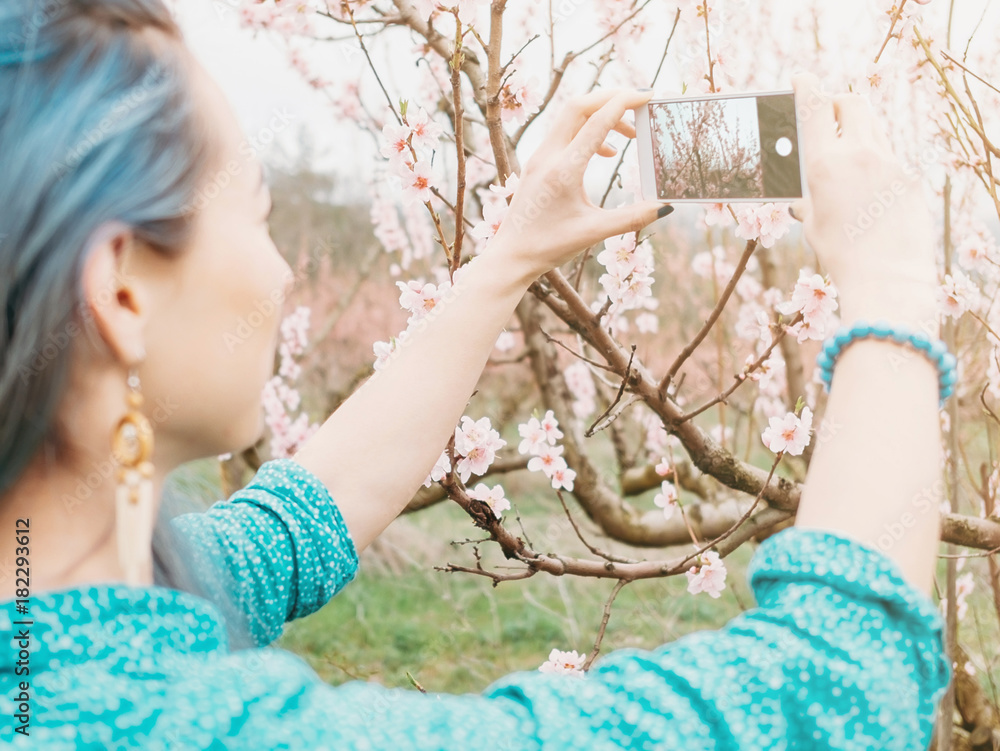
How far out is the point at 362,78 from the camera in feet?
9.87

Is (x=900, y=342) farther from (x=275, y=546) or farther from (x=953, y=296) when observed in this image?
(x=953, y=296)

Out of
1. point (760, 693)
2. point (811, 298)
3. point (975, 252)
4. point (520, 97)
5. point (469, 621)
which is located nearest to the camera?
point (760, 693)

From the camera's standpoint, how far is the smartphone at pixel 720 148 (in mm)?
850

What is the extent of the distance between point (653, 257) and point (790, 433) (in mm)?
786

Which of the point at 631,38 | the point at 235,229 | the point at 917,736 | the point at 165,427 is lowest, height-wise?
the point at 917,736

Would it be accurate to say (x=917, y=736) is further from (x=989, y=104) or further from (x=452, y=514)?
(x=452, y=514)

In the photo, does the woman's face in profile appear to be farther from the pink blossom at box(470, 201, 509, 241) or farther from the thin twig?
the thin twig

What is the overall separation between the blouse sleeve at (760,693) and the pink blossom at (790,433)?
3.00 ft

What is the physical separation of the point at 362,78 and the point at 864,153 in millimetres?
2658

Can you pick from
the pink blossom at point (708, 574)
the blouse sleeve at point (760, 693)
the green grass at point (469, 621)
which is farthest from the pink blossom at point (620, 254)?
the green grass at point (469, 621)

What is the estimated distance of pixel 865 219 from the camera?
632 mm

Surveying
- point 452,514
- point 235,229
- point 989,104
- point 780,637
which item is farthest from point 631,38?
point 452,514

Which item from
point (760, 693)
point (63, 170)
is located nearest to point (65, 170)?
point (63, 170)

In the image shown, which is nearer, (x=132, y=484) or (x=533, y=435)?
(x=132, y=484)
